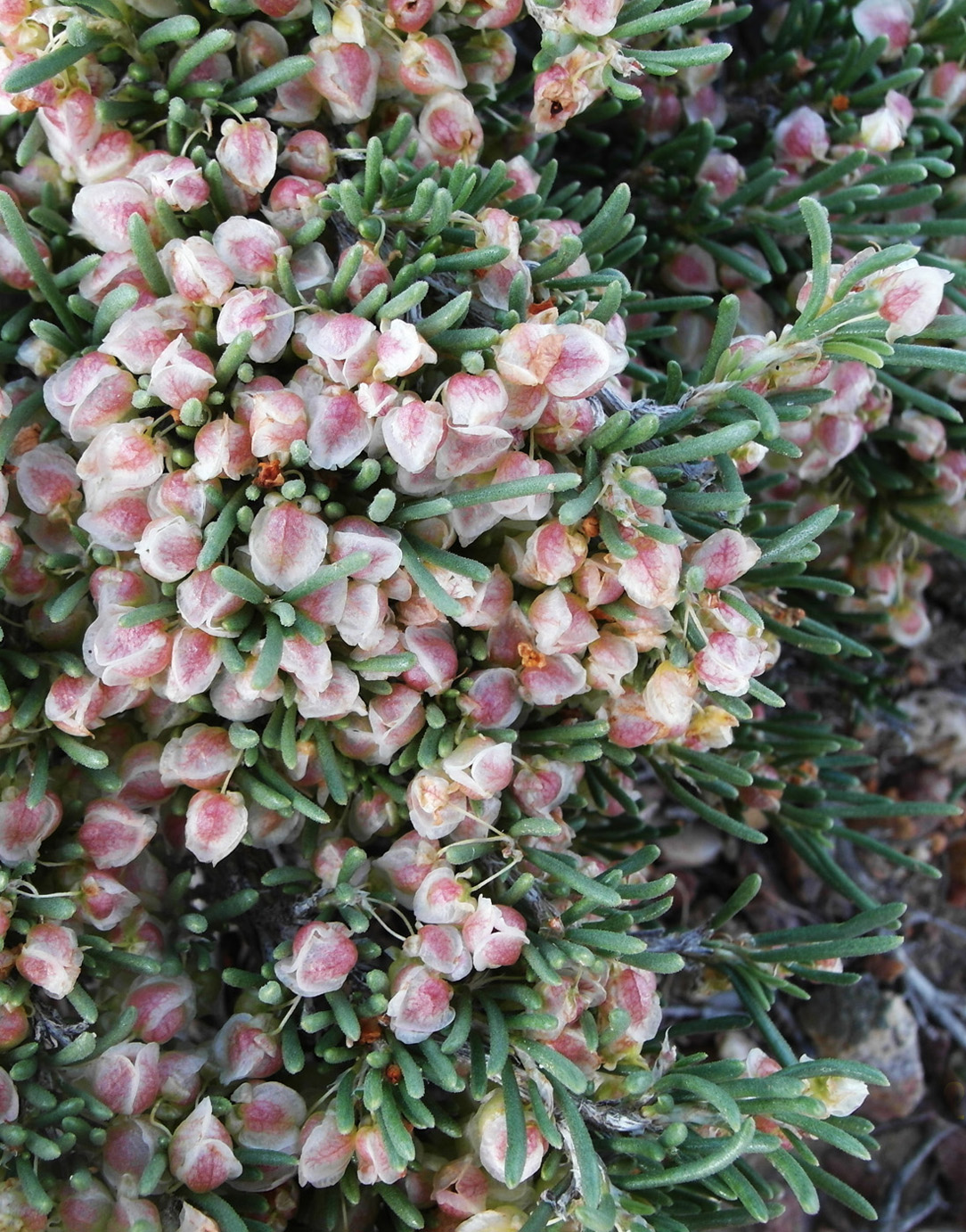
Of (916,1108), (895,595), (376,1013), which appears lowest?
(916,1108)

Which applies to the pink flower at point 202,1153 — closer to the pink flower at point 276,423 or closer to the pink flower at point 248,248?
the pink flower at point 276,423

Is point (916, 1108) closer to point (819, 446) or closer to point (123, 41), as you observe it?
point (819, 446)

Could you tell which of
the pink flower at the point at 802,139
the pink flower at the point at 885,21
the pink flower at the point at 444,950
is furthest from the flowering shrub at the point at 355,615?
the pink flower at the point at 885,21

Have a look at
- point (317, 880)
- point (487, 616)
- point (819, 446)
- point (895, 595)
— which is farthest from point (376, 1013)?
point (895, 595)

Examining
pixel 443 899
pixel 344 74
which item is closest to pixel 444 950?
pixel 443 899

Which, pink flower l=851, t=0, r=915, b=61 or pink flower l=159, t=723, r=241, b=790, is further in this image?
pink flower l=851, t=0, r=915, b=61

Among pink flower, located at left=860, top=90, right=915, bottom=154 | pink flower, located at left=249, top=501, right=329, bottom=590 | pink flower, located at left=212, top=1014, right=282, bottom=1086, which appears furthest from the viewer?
pink flower, located at left=860, top=90, right=915, bottom=154

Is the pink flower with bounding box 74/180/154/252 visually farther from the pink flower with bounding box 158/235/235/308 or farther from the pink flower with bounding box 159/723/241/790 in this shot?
the pink flower with bounding box 159/723/241/790

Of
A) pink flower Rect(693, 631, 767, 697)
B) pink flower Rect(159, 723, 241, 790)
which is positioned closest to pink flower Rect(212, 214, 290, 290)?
pink flower Rect(159, 723, 241, 790)
